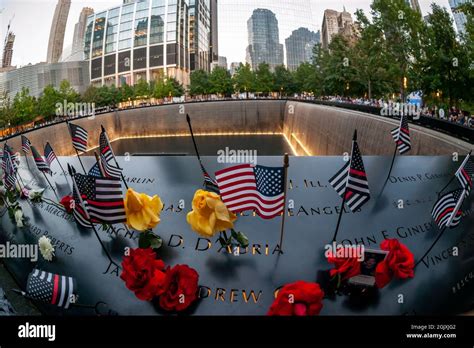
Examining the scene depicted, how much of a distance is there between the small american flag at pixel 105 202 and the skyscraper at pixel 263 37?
18922cm

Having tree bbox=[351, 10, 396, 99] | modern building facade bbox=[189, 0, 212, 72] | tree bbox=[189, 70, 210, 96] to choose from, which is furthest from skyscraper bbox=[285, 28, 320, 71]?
tree bbox=[351, 10, 396, 99]

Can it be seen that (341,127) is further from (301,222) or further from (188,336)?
(188,336)

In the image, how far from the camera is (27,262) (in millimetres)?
4230

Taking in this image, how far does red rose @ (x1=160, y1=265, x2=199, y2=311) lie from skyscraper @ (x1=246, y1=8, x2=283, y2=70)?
624 ft

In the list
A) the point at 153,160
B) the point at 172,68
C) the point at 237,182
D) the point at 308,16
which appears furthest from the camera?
the point at 308,16

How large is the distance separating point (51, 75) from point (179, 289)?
105 m

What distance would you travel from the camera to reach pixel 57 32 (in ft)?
627

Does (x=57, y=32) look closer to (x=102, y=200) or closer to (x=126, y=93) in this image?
(x=126, y=93)

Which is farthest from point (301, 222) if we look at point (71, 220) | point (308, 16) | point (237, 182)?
point (308, 16)

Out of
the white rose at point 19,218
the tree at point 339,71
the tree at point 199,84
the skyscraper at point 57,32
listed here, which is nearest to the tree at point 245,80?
the tree at point 199,84

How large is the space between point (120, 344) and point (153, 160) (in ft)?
15.1

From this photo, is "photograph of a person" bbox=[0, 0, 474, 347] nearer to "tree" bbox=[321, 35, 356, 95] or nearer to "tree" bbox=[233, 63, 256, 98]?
"tree" bbox=[321, 35, 356, 95]

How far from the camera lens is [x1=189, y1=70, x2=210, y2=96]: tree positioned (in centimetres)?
6059

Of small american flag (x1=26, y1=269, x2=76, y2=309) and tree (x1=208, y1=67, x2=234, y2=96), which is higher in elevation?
tree (x1=208, y1=67, x2=234, y2=96)
